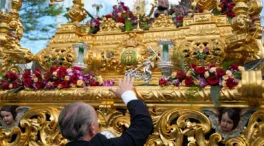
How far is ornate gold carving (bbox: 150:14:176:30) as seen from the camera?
228 inches

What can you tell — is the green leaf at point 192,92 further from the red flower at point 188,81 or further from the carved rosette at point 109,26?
the carved rosette at point 109,26

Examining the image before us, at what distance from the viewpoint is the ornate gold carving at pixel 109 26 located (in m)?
6.23

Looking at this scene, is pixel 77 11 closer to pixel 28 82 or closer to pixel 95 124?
pixel 28 82

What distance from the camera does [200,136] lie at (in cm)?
331

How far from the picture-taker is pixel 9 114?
418 cm

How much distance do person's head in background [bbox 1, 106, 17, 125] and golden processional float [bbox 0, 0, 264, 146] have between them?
91 millimetres

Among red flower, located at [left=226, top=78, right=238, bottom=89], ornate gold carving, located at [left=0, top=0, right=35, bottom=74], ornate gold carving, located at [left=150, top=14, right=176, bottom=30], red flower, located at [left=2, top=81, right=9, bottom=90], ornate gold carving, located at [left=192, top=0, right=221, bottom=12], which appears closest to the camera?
red flower, located at [left=226, top=78, right=238, bottom=89]

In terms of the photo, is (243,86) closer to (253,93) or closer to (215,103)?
(253,93)

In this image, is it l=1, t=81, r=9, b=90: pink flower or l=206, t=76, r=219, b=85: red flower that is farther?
l=1, t=81, r=9, b=90: pink flower

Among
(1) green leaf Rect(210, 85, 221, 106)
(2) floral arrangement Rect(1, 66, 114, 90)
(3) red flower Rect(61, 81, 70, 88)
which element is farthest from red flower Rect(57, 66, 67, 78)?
(1) green leaf Rect(210, 85, 221, 106)

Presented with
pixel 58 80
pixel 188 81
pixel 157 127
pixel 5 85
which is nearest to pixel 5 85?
pixel 5 85

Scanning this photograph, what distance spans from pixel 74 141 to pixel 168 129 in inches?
62.7

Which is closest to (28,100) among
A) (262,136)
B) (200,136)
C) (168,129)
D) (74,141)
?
(168,129)

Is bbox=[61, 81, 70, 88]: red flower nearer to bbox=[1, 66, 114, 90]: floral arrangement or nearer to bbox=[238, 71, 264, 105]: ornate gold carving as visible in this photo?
bbox=[1, 66, 114, 90]: floral arrangement
